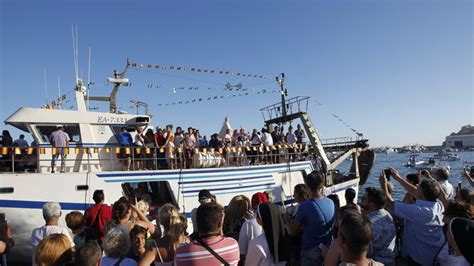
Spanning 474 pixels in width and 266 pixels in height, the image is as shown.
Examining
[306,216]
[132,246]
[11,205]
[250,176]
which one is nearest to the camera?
[132,246]

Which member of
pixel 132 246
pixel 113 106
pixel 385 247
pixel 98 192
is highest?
pixel 113 106

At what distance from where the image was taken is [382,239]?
412 centimetres

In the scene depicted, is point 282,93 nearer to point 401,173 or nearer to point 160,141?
point 160,141

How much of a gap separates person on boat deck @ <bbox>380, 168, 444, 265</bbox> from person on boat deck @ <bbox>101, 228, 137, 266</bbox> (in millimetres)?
3508

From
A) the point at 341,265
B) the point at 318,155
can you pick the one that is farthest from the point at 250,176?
the point at 341,265

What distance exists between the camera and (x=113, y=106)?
13219 millimetres

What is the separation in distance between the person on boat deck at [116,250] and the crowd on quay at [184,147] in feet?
22.7

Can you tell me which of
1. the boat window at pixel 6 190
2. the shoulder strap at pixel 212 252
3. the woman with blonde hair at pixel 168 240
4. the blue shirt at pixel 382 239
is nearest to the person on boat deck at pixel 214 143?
the boat window at pixel 6 190

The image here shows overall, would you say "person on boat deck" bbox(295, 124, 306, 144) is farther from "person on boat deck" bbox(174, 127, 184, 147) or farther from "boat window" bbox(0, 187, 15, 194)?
"boat window" bbox(0, 187, 15, 194)

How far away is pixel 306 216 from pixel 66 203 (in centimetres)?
728

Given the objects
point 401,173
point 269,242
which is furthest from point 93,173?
point 401,173

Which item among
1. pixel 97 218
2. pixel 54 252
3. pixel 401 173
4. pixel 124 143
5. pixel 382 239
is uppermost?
pixel 124 143

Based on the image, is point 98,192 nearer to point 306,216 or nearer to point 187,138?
point 306,216

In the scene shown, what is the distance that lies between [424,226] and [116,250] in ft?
12.9
